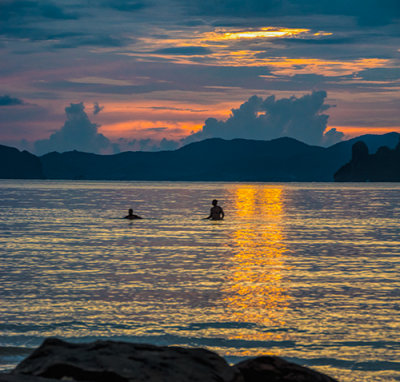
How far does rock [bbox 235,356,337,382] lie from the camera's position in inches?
318

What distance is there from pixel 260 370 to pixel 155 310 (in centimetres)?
833

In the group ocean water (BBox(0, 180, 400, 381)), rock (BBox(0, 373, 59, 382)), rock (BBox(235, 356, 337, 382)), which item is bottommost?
ocean water (BBox(0, 180, 400, 381))

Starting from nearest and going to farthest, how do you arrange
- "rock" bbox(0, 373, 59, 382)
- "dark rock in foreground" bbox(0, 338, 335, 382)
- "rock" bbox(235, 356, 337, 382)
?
"rock" bbox(0, 373, 59, 382), "dark rock in foreground" bbox(0, 338, 335, 382), "rock" bbox(235, 356, 337, 382)

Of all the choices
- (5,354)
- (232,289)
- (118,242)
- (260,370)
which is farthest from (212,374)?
(118,242)

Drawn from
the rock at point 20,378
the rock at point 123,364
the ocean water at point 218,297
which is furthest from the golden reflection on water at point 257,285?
the rock at point 20,378

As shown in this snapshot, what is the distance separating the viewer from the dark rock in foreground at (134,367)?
704 centimetres

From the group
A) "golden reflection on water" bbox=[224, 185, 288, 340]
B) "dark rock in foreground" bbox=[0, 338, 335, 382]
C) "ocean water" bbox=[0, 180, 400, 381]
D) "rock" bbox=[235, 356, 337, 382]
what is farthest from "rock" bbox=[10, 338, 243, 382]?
"golden reflection on water" bbox=[224, 185, 288, 340]

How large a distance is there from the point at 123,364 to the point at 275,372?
215 centimetres

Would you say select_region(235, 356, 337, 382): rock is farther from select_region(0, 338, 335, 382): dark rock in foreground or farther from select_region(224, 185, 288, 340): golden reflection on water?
select_region(224, 185, 288, 340): golden reflection on water

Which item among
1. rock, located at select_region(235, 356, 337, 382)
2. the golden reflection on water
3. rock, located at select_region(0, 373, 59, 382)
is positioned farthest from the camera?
the golden reflection on water

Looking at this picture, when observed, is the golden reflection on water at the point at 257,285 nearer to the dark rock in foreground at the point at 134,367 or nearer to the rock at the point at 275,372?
the rock at the point at 275,372

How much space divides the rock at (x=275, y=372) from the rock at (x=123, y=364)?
602 mm

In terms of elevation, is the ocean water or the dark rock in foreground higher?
the dark rock in foreground

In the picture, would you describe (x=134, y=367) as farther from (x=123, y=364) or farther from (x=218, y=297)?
(x=218, y=297)
